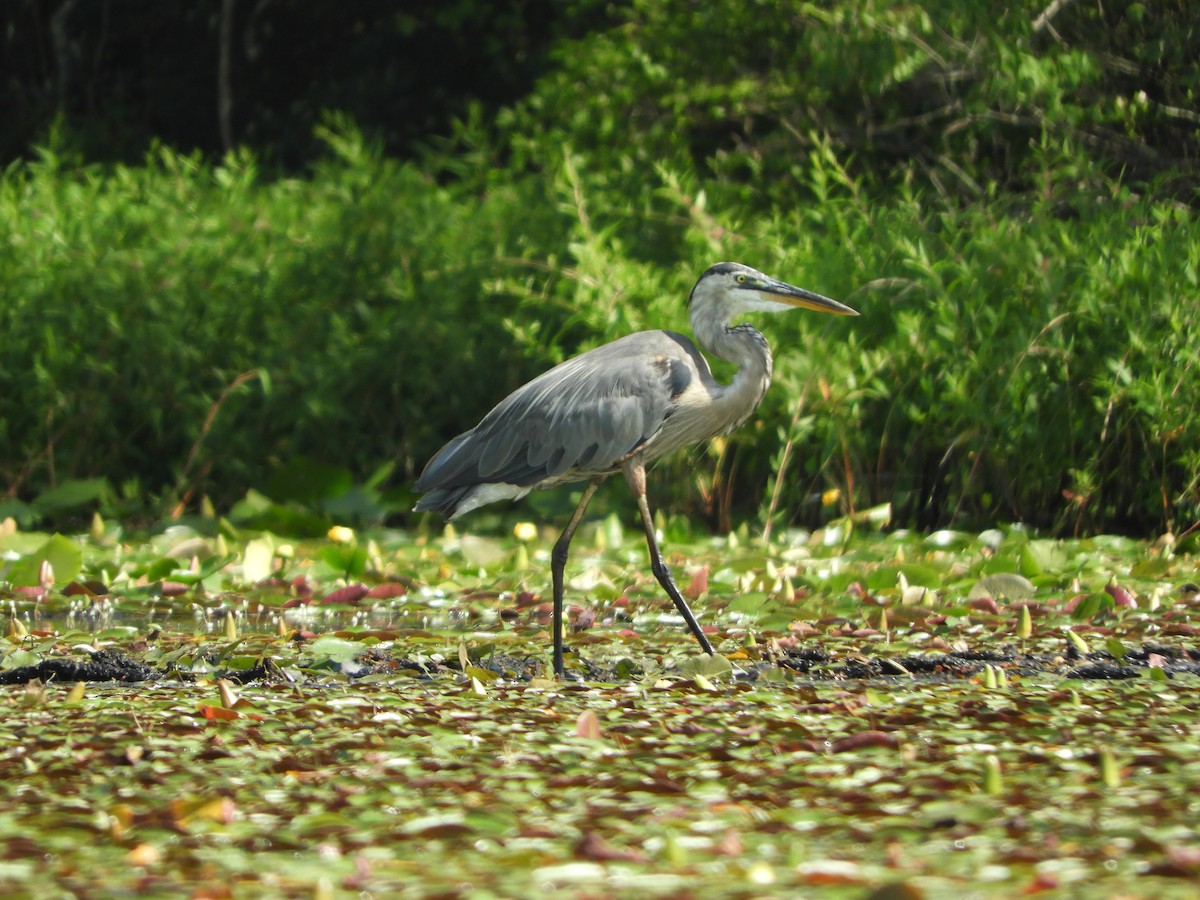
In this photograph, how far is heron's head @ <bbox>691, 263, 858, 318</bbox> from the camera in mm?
4984

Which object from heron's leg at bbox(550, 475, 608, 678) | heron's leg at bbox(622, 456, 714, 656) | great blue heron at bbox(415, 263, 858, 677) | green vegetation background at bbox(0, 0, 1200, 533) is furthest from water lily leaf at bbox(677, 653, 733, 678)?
green vegetation background at bbox(0, 0, 1200, 533)

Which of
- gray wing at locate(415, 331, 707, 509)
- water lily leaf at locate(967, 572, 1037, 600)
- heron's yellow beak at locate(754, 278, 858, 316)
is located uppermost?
heron's yellow beak at locate(754, 278, 858, 316)

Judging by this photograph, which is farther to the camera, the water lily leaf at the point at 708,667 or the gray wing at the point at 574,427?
the gray wing at the point at 574,427

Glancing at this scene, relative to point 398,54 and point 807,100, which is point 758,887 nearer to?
point 807,100

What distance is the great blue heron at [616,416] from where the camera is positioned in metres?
4.76

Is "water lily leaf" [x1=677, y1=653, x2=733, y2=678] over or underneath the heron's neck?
underneath

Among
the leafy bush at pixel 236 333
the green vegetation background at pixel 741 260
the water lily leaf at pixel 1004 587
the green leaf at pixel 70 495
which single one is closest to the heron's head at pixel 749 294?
the water lily leaf at pixel 1004 587

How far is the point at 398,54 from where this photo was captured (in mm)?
15359

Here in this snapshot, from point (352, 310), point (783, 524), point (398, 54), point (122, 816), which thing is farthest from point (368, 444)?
point (398, 54)

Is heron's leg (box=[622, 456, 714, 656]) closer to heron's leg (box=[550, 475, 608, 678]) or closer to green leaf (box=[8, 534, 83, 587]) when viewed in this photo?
heron's leg (box=[550, 475, 608, 678])

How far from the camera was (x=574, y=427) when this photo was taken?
4.75 metres

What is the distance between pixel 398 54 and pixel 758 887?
45.3 feet

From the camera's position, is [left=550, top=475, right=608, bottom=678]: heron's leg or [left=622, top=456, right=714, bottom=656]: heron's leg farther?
[left=622, top=456, right=714, bottom=656]: heron's leg

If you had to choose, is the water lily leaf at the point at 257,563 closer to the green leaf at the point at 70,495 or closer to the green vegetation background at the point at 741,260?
the green vegetation background at the point at 741,260
